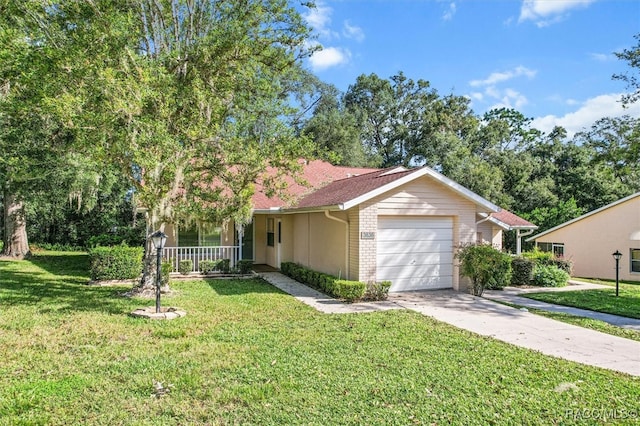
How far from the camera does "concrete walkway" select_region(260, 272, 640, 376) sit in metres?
6.06

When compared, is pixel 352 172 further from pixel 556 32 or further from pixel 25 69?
pixel 25 69

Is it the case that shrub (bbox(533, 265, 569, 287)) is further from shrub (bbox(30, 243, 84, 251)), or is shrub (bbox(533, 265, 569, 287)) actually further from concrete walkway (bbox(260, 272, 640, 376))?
shrub (bbox(30, 243, 84, 251))

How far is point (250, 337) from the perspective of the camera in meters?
6.71

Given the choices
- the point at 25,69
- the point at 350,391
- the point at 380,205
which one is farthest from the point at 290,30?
the point at 350,391

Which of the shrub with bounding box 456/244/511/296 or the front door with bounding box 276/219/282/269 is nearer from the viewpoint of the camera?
the shrub with bounding box 456/244/511/296

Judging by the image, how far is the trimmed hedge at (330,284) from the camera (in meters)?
9.90

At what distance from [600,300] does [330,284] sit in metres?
7.39

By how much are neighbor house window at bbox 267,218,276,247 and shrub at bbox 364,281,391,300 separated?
24.4 ft

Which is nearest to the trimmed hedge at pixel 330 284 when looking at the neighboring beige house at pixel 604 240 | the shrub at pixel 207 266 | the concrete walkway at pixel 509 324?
the concrete walkway at pixel 509 324

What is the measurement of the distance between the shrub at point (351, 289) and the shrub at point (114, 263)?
6.96 m

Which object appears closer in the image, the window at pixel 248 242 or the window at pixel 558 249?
the window at pixel 248 242

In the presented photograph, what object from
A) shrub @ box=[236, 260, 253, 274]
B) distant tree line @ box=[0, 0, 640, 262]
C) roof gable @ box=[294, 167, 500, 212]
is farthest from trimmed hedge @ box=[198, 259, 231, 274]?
roof gable @ box=[294, 167, 500, 212]

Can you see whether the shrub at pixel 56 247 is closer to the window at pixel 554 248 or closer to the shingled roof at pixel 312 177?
the shingled roof at pixel 312 177

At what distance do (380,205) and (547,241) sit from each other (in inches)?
677
